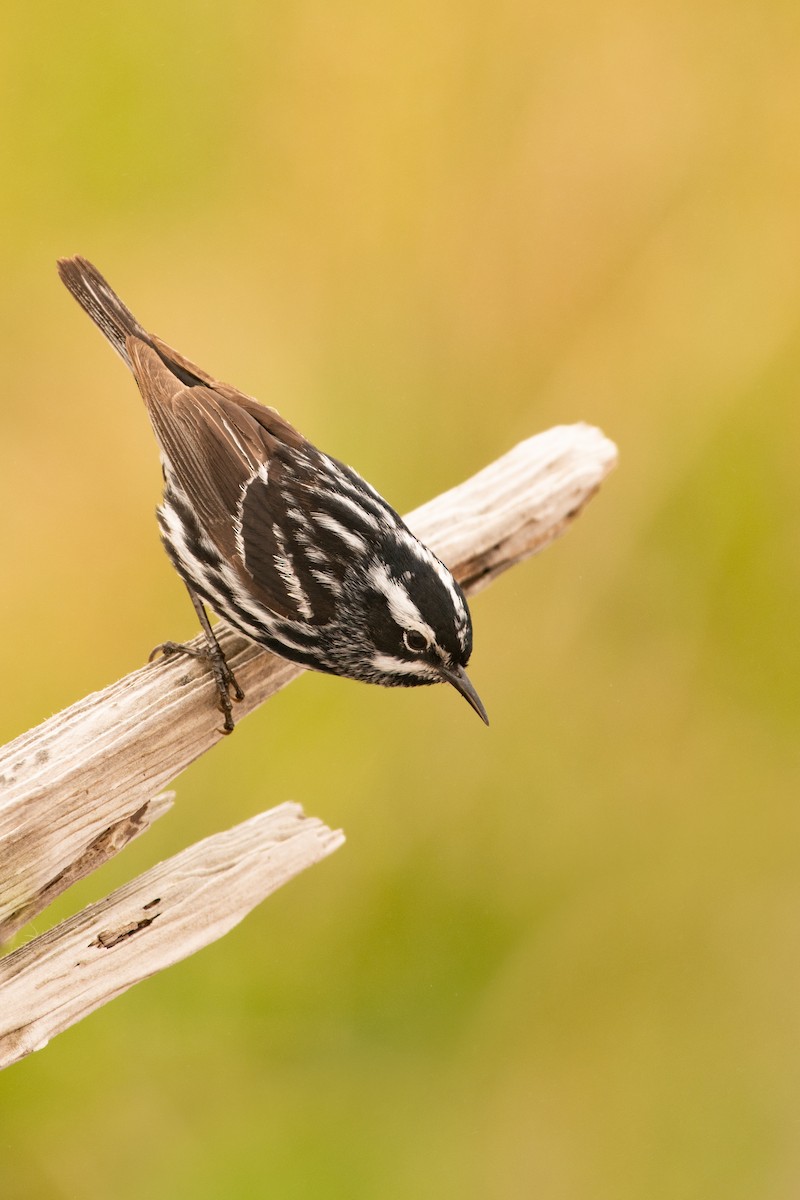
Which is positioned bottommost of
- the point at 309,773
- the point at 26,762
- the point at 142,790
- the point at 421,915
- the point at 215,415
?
the point at 421,915

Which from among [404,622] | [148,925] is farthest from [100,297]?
[148,925]

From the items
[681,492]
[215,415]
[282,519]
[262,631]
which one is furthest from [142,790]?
[681,492]

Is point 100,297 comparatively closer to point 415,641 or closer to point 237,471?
point 237,471

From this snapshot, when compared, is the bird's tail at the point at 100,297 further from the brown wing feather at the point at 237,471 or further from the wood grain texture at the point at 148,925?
the wood grain texture at the point at 148,925

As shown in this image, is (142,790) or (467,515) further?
(467,515)

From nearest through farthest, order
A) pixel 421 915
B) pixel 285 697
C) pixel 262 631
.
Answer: pixel 262 631
pixel 421 915
pixel 285 697

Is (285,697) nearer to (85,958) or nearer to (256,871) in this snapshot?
(256,871)
